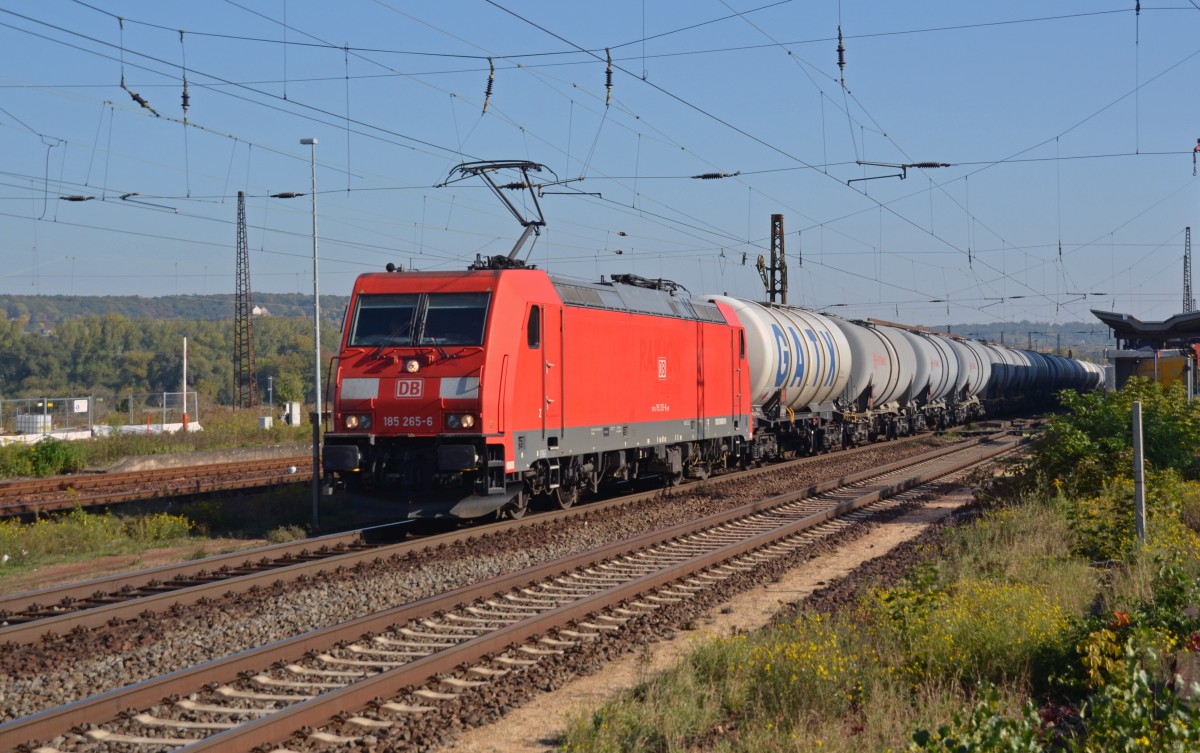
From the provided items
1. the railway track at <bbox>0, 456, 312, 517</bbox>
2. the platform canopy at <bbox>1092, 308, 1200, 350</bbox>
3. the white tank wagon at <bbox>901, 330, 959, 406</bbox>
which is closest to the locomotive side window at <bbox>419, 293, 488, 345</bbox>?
the railway track at <bbox>0, 456, 312, 517</bbox>

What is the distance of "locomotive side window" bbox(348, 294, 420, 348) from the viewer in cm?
1547

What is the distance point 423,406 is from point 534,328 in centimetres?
197

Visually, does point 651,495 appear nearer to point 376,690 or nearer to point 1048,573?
point 1048,573

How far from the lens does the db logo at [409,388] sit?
15.0 meters

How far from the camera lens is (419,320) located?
15.4 m

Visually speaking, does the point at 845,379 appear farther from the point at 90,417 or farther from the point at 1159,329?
the point at 90,417

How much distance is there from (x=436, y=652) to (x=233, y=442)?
27799 millimetres

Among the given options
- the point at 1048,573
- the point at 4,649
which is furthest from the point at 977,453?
the point at 4,649

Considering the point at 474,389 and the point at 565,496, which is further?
the point at 565,496

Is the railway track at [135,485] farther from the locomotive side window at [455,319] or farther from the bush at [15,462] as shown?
the locomotive side window at [455,319]

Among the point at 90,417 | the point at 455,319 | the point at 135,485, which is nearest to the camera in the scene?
the point at 455,319

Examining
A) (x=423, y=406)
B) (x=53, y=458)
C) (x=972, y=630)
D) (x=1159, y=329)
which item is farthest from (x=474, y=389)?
(x=1159, y=329)

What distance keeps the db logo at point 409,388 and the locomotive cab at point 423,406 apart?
0.5 inches

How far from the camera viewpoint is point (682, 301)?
2169 cm
